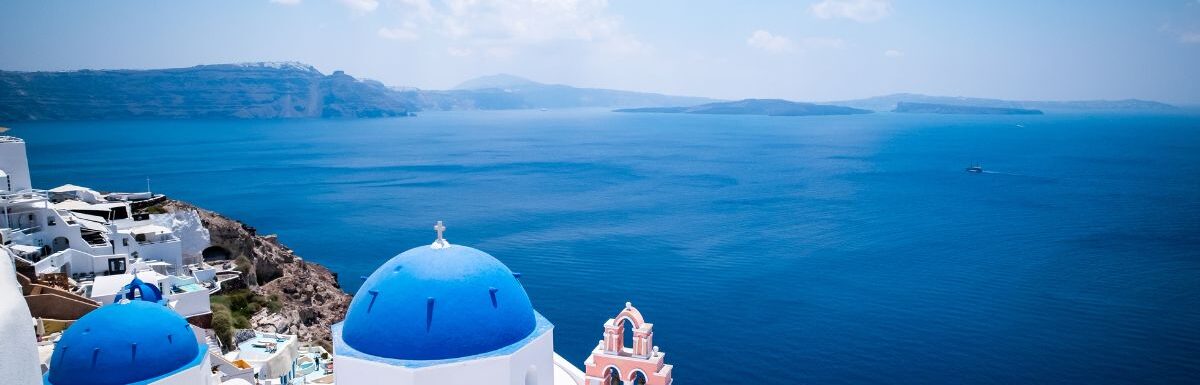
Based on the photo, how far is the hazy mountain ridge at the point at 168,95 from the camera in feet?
492

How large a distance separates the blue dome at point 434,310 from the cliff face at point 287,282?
17266 mm

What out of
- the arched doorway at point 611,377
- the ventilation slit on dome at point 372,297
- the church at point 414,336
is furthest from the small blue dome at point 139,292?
the arched doorway at point 611,377

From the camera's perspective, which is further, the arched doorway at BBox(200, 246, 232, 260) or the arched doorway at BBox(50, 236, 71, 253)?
the arched doorway at BBox(200, 246, 232, 260)

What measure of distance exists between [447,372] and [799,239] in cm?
4130

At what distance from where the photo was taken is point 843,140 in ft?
418

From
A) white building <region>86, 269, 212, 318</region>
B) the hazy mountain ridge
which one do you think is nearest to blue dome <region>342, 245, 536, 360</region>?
white building <region>86, 269, 212, 318</region>

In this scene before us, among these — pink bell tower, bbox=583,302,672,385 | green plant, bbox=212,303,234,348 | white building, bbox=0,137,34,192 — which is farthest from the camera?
white building, bbox=0,137,34,192

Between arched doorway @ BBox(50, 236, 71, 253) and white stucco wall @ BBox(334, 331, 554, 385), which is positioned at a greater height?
white stucco wall @ BBox(334, 331, 554, 385)

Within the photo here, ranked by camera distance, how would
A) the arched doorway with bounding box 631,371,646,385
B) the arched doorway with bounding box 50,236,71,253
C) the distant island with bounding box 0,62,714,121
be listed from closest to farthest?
1. the arched doorway with bounding box 631,371,646,385
2. the arched doorway with bounding box 50,236,71,253
3. the distant island with bounding box 0,62,714,121

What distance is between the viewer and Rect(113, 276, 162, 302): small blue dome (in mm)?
12141

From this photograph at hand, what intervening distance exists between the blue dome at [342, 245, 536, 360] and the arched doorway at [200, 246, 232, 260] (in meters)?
23.1

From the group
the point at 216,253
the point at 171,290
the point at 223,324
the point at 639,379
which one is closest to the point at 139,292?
the point at 639,379

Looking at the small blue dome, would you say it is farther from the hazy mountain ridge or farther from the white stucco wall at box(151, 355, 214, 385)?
the hazy mountain ridge

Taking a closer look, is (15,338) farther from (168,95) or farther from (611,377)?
(168,95)
